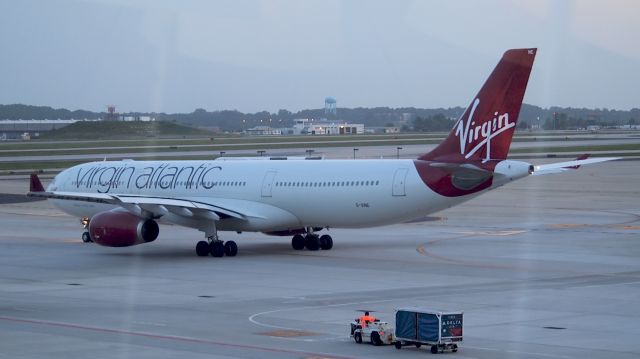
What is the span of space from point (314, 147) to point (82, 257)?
281ft

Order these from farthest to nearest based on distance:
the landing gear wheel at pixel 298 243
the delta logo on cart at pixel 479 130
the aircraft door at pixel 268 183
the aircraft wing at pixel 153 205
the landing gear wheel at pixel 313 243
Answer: the landing gear wheel at pixel 298 243, the landing gear wheel at pixel 313 243, the aircraft door at pixel 268 183, the aircraft wing at pixel 153 205, the delta logo on cart at pixel 479 130

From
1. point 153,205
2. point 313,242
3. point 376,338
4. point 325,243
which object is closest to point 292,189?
point 313,242

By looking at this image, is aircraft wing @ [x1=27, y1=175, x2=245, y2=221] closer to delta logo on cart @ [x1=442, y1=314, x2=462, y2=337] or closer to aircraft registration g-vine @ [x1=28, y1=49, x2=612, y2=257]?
aircraft registration g-vine @ [x1=28, y1=49, x2=612, y2=257]

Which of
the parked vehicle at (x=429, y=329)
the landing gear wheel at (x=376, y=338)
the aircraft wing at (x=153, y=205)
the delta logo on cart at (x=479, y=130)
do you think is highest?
the delta logo on cart at (x=479, y=130)

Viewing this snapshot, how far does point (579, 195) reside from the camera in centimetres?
6694

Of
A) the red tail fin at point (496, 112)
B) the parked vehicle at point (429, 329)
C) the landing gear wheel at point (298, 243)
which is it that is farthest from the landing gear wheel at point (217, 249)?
the parked vehicle at point (429, 329)

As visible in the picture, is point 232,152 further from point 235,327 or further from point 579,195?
point 235,327

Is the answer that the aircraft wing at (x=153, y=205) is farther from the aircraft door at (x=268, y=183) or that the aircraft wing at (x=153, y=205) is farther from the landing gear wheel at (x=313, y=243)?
the landing gear wheel at (x=313, y=243)

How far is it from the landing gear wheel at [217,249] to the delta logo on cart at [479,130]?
925cm

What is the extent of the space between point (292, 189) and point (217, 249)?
3452mm

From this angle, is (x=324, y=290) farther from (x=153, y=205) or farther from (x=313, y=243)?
(x=313, y=243)

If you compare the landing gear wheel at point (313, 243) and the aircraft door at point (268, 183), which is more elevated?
the aircraft door at point (268, 183)

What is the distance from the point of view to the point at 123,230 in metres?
37.5

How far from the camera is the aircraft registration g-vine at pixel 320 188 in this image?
35.0 m
